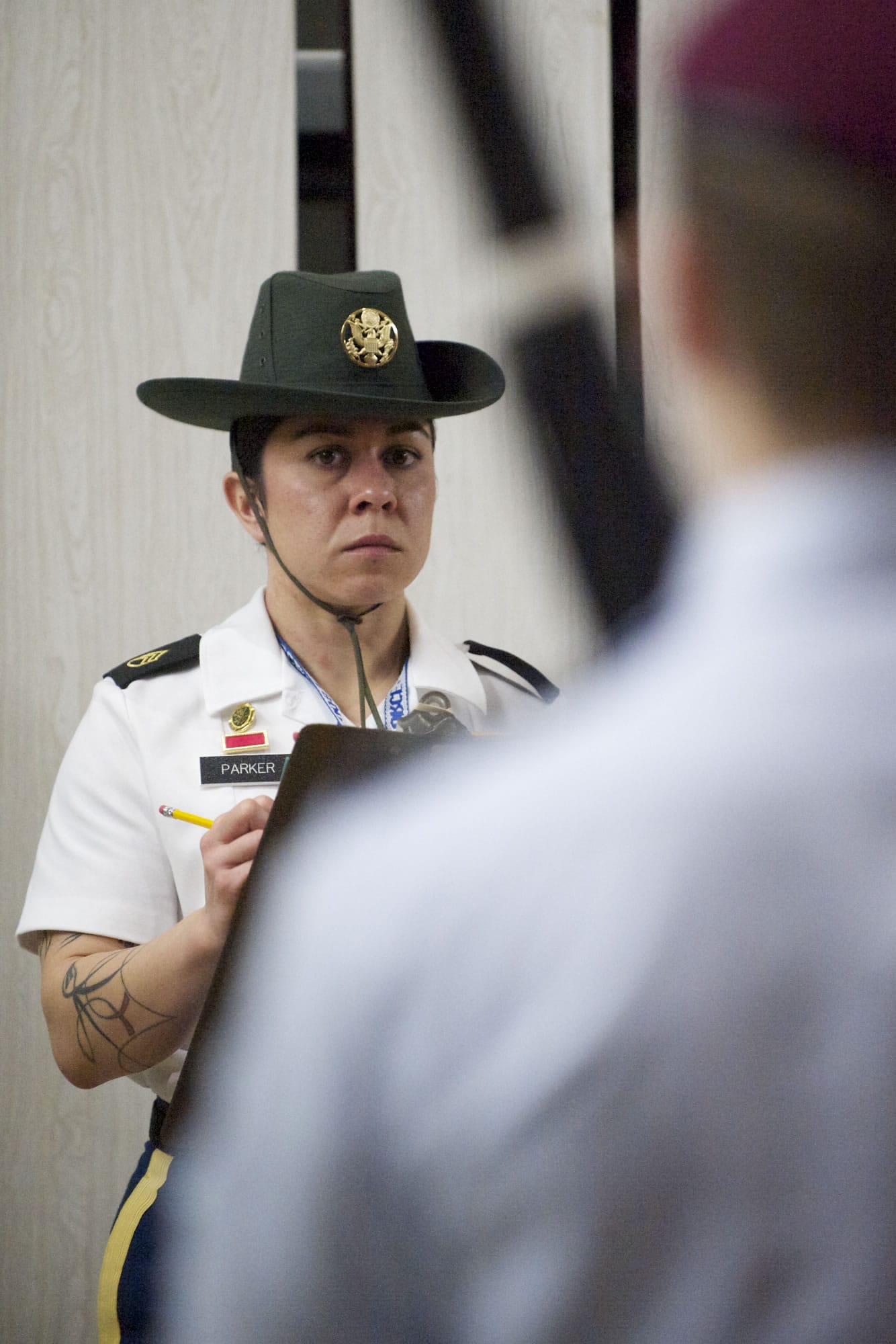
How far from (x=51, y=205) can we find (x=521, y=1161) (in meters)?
1.51

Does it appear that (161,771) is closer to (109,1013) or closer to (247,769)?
(247,769)

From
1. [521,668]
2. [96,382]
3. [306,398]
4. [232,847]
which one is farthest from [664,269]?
[96,382]

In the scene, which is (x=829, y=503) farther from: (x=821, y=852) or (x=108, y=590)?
(x=108, y=590)

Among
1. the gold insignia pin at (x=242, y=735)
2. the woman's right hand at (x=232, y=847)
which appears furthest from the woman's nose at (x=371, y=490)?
the woman's right hand at (x=232, y=847)

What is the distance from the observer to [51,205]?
1.49 meters

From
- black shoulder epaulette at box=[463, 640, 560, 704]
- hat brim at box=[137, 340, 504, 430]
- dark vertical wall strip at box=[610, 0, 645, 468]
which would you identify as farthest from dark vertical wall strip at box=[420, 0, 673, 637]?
black shoulder epaulette at box=[463, 640, 560, 704]

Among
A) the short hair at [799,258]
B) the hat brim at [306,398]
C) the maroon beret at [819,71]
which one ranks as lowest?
the hat brim at [306,398]

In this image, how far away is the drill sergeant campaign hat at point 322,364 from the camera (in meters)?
0.95

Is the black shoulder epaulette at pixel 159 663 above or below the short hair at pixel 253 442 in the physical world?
below

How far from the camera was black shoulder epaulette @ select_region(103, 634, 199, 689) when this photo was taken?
103cm

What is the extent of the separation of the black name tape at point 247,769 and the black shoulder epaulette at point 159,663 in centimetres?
11

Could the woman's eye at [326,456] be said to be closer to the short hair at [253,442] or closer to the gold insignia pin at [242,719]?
the short hair at [253,442]

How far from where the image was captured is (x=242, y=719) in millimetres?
1014

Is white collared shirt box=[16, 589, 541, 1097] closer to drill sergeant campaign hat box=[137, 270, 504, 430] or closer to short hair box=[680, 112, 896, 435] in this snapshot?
drill sergeant campaign hat box=[137, 270, 504, 430]
